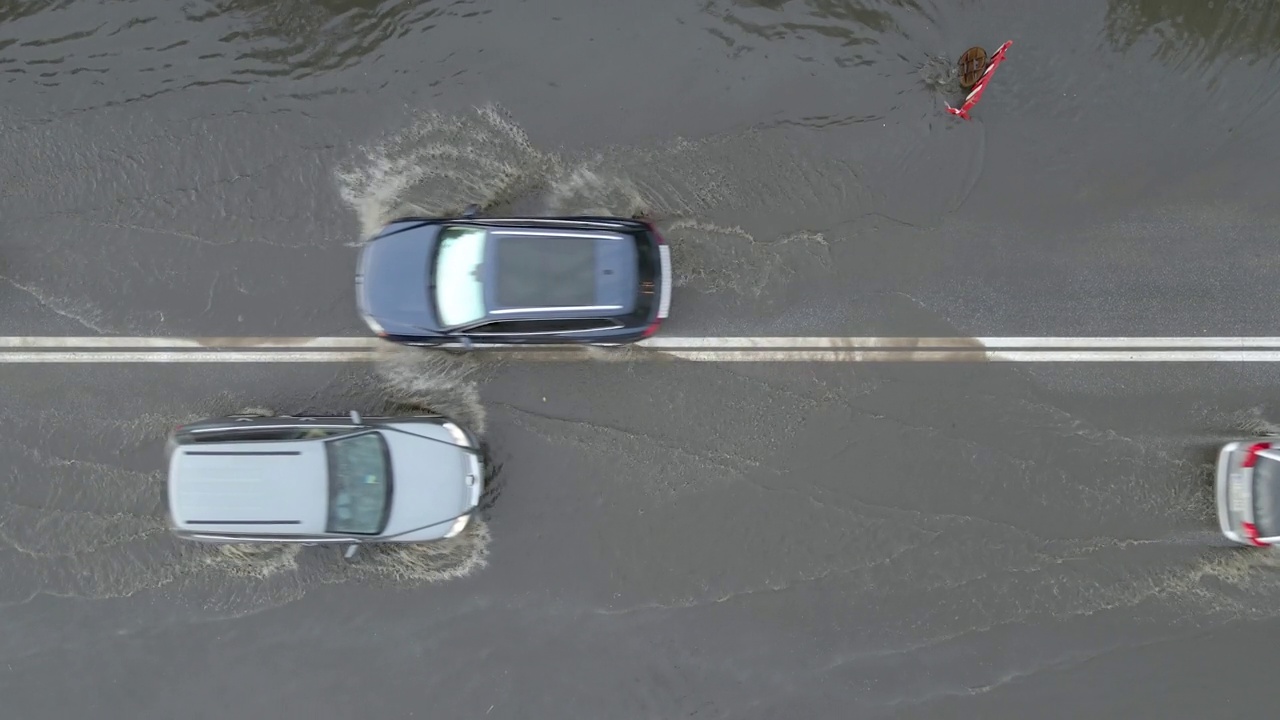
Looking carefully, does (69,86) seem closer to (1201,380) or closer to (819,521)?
(819,521)

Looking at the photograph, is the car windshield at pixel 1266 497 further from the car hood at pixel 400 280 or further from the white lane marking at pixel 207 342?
the white lane marking at pixel 207 342

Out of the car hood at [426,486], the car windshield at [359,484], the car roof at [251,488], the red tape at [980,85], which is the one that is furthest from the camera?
the red tape at [980,85]

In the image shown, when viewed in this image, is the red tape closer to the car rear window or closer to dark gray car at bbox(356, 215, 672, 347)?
dark gray car at bbox(356, 215, 672, 347)

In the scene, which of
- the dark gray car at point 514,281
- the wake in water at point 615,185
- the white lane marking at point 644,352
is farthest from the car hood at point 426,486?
the wake in water at point 615,185

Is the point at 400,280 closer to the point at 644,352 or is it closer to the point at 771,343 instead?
the point at 644,352

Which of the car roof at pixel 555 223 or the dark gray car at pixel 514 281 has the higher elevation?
the car roof at pixel 555 223

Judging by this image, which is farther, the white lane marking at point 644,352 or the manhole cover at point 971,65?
the white lane marking at point 644,352

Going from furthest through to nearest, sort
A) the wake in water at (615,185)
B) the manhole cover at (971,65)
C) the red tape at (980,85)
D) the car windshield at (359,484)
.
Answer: the wake in water at (615,185), the manhole cover at (971,65), the red tape at (980,85), the car windshield at (359,484)
